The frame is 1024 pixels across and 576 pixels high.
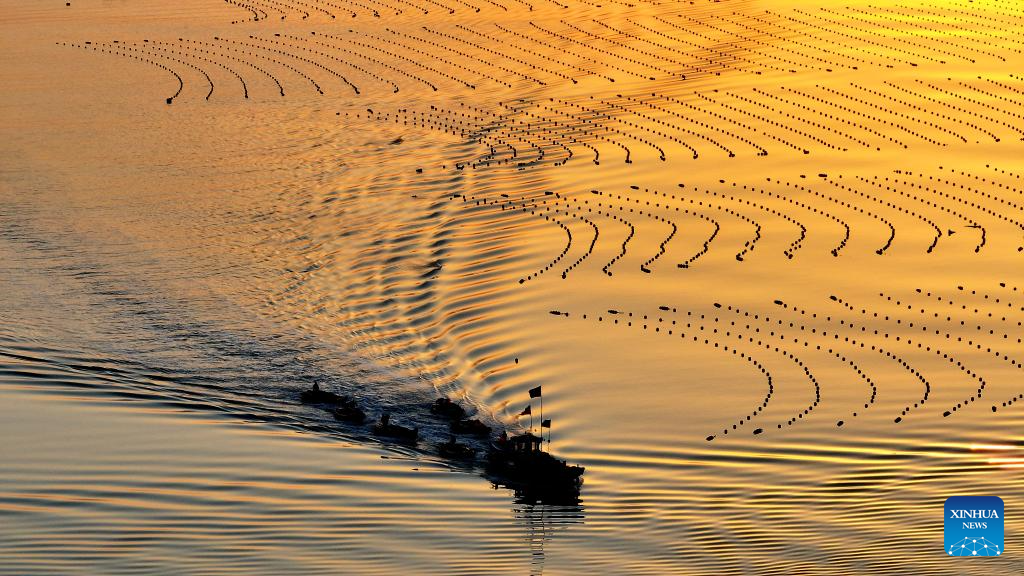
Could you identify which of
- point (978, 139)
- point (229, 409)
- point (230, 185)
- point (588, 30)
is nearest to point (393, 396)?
point (229, 409)

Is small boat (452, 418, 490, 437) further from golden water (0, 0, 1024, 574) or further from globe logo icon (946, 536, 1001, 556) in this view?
globe logo icon (946, 536, 1001, 556)

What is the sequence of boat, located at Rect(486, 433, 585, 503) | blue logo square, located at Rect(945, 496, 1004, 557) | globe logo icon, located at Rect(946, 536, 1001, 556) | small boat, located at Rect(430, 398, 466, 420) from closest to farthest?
globe logo icon, located at Rect(946, 536, 1001, 556) < blue logo square, located at Rect(945, 496, 1004, 557) < boat, located at Rect(486, 433, 585, 503) < small boat, located at Rect(430, 398, 466, 420)

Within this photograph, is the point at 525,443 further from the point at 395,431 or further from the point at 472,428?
the point at 395,431

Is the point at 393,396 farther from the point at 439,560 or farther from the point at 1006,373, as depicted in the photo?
the point at 1006,373

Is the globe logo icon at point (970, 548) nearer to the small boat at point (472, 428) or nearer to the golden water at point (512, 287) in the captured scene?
the golden water at point (512, 287)

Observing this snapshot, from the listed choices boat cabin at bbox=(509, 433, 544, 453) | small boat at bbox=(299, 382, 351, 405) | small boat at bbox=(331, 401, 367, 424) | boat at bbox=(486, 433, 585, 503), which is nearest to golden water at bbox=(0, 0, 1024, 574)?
small boat at bbox=(331, 401, 367, 424)

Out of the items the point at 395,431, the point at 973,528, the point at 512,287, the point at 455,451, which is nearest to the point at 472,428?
the point at 455,451
